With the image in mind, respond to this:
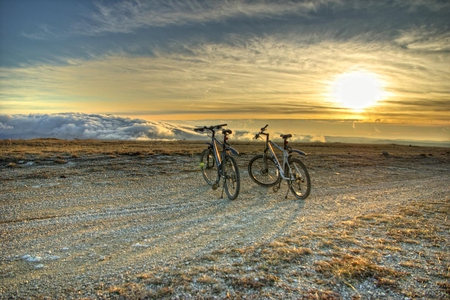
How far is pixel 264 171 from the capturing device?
10164 mm

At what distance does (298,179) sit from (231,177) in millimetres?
2041

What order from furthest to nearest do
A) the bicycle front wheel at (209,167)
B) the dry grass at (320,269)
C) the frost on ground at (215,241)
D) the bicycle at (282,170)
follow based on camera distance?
the bicycle front wheel at (209,167)
the bicycle at (282,170)
the frost on ground at (215,241)
the dry grass at (320,269)

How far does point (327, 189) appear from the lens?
10438mm

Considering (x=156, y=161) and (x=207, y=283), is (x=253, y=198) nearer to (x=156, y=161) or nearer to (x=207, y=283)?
(x=207, y=283)

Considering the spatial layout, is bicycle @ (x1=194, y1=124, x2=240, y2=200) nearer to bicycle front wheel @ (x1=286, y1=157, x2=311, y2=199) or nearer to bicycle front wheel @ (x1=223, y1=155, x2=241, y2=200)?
bicycle front wheel @ (x1=223, y1=155, x2=241, y2=200)

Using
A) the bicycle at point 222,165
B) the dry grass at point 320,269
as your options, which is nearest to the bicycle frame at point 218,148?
the bicycle at point 222,165

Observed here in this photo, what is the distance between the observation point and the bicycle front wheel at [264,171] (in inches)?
Answer: 394

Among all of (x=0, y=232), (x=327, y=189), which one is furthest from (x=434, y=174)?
(x=0, y=232)

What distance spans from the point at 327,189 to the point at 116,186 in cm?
728

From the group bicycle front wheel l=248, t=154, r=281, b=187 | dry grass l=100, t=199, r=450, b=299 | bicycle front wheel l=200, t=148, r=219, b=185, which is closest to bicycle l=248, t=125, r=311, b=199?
bicycle front wheel l=248, t=154, r=281, b=187

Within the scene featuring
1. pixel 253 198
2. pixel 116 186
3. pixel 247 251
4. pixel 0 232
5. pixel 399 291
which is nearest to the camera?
pixel 399 291

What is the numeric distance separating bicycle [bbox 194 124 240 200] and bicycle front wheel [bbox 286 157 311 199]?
1.76 metres

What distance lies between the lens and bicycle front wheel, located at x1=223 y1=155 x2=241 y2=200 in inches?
337

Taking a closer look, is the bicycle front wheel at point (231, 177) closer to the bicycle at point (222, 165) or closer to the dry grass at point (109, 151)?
→ the bicycle at point (222, 165)
